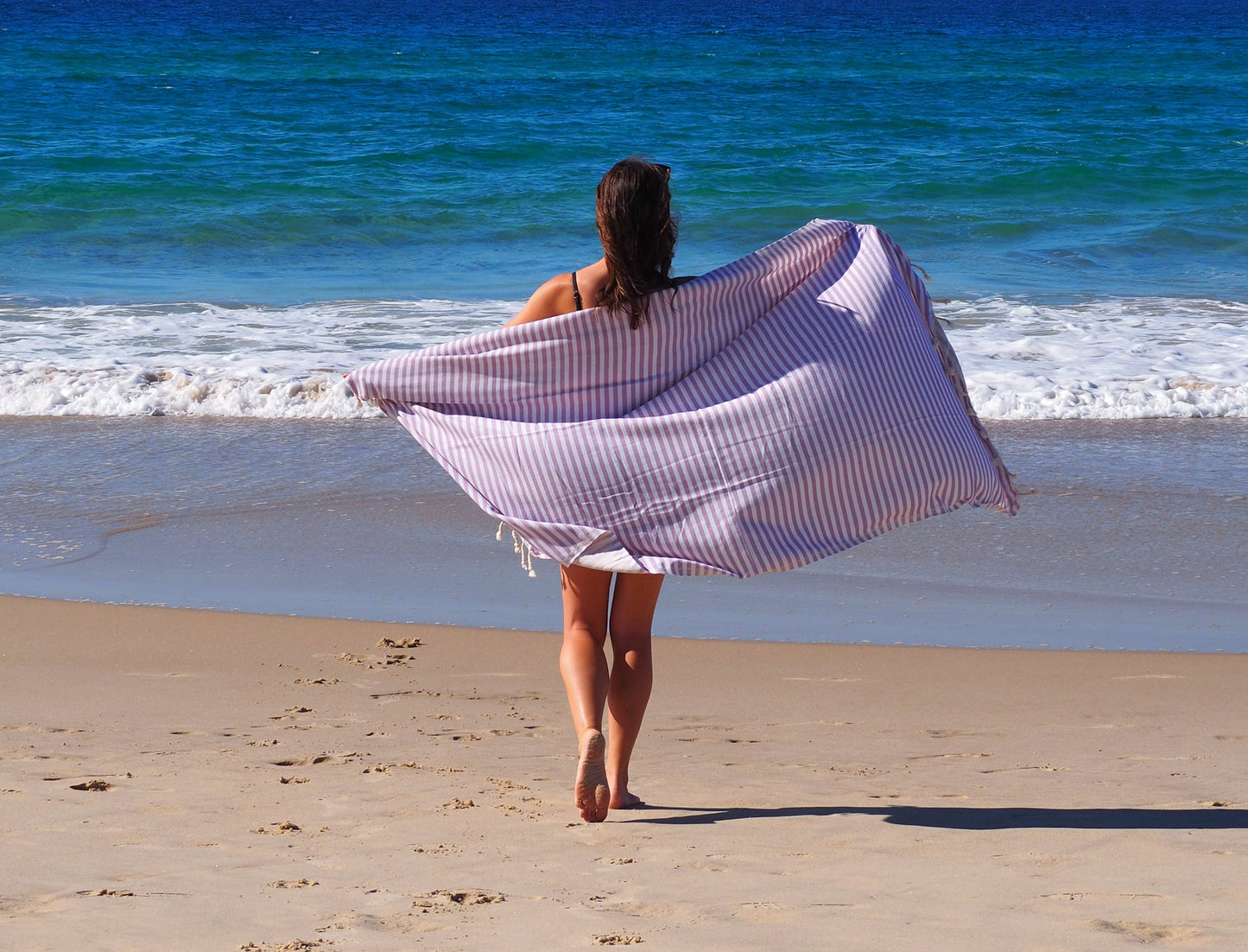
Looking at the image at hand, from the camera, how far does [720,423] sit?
3029mm

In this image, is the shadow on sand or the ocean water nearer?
the shadow on sand

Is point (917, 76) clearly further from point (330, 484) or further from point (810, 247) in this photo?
point (810, 247)

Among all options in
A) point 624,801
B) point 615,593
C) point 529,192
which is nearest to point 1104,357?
point 615,593

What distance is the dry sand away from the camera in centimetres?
240

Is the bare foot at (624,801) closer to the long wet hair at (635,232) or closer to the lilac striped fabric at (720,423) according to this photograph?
the lilac striped fabric at (720,423)

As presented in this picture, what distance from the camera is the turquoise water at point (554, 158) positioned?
534 inches

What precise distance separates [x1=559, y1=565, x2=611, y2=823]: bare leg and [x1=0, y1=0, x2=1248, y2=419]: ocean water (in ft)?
16.1

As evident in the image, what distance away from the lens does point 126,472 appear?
6430mm

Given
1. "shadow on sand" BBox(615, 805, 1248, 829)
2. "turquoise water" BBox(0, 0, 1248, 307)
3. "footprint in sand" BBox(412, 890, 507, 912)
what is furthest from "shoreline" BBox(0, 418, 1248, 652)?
"turquoise water" BBox(0, 0, 1248, 307)

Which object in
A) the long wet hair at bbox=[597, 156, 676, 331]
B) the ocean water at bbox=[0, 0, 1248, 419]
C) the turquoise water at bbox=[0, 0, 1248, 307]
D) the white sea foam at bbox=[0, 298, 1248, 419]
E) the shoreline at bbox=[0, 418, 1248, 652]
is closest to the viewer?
the long wet hair at bbox=[597, 156, 676, 331]

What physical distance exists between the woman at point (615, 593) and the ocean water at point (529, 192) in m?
4.93

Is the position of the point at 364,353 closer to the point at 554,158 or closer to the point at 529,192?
Result: the point at 529,192

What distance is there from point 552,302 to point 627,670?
865mm

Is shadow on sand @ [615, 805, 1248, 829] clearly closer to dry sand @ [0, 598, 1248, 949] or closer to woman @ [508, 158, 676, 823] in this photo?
dry sand @ [0, 598, 1248, 949]
